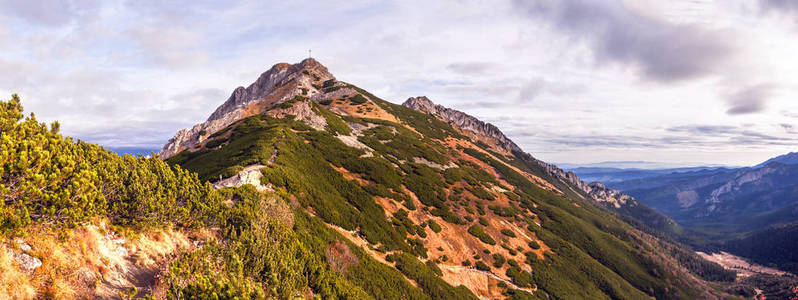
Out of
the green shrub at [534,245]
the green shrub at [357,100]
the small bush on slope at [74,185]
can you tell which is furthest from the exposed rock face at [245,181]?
the green shrub at [357,100]

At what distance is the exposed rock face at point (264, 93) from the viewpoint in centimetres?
6769

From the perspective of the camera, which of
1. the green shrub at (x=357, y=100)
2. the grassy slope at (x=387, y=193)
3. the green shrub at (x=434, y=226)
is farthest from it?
the green shrub at (x=357, y=100)

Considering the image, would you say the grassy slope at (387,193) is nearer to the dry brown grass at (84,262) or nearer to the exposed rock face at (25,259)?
the dry brown grass at (84,262)

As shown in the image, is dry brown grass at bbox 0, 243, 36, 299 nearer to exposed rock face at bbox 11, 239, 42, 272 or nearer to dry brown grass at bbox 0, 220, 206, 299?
dry brown grass at bbox 0, 220, 206, 299

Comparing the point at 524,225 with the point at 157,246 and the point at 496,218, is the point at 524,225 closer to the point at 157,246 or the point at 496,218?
the point at 496,218

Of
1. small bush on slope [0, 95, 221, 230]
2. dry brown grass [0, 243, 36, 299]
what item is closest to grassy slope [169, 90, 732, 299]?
small bush on slope [0, 95, 221, 230]

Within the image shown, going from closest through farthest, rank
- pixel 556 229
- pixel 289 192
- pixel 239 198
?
pixel 239 198, pixel 289 192, pixel 556 229

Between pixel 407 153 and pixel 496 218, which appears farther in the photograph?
pixel 407 153

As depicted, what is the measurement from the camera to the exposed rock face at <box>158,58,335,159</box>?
222 feet

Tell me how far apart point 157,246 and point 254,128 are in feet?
124

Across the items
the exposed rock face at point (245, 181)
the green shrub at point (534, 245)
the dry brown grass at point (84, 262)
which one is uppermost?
the exposed rock face at point (245, 181)

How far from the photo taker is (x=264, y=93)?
11894 cm

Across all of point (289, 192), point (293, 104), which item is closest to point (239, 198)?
point (289, 192)

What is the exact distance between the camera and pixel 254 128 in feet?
152
